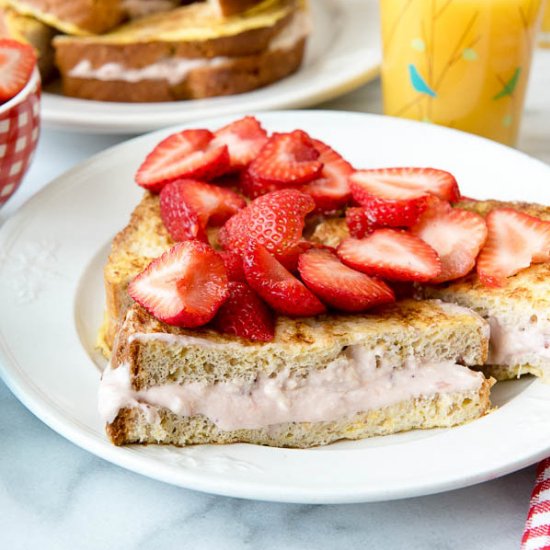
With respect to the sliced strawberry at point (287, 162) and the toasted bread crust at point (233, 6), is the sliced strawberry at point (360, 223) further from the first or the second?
the toasted bread crust at point (233, 6)

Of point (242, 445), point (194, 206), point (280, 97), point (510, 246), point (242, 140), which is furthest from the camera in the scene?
point (280, 97)

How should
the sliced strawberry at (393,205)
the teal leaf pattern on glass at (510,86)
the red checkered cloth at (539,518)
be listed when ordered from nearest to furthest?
the red checkered cloth at (539,518) < the sliced strawberry at (393,205) < the teal leaf pattern on glass at (510,86)

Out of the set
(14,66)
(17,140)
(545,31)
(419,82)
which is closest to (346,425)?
(17,140)

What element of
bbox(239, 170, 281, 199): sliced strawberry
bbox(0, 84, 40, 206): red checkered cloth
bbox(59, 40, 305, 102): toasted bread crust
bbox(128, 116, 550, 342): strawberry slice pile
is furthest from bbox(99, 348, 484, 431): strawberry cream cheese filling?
bbox(59, 40, 305, 102): toasted bread crust

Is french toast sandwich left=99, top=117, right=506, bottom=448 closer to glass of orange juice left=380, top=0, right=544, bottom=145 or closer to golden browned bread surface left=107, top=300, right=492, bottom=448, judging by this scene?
golden browned bread surface left=107, top=300, right=492, bottom=448

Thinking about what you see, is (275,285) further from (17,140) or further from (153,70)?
(153,70)

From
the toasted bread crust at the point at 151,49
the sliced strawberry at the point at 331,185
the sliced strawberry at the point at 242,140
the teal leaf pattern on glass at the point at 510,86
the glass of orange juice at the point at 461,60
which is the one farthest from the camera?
the toasted bread crust at the point at 151,49

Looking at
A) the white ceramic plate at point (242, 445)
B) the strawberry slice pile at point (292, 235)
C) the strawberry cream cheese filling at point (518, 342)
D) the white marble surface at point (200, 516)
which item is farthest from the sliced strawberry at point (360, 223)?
the white marble surface at point (200, 516)
